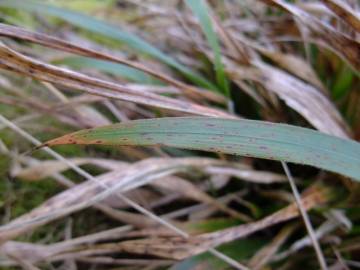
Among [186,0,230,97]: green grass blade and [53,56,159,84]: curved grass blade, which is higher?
[186,0,230,97]: green grass blade

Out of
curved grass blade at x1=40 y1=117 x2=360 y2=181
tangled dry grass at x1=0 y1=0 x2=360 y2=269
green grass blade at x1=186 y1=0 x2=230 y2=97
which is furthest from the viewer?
green grass blade at x1=186 y1=0 x2=230 y2=97

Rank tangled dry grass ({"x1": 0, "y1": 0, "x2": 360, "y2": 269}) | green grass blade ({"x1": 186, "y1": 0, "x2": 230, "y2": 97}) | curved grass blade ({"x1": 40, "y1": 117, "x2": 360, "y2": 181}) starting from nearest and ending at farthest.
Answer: curved grass blade ({"x1": 40, "y1": 117, "x2": 360, "y2": 181}), tangled dry grass ({"x1": 0, "y1": 0, "x2": 360, "y2": 269}), green grass blade ({"x1": 186, "y1": 0, "x2": 230, "y2": 97})

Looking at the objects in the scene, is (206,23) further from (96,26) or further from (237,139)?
(237,139)

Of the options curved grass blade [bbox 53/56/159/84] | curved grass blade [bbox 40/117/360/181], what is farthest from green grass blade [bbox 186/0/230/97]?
curved grass blade [bbox 40/117/360/181]

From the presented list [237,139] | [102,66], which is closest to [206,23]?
[102,66]

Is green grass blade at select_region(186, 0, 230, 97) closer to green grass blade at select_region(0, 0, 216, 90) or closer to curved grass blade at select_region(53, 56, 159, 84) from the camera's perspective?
green grass blade at select_region(0, 0, 216, 90)

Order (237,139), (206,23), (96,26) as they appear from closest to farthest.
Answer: (237,139) → (206,23) → (96,26)

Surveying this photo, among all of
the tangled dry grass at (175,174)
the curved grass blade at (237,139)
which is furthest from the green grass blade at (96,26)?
the curved grass blade at (237,139)

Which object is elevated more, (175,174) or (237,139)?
(237,139)
